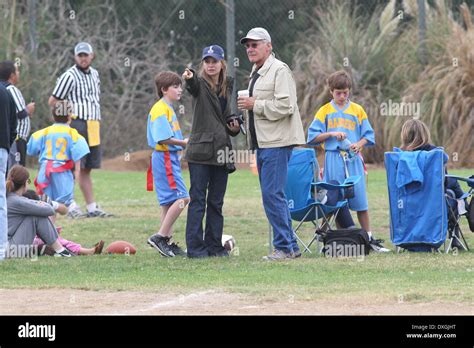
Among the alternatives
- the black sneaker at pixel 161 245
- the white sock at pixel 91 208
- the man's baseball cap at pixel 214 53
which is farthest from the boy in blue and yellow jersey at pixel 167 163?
the white sock at pixel 91 208

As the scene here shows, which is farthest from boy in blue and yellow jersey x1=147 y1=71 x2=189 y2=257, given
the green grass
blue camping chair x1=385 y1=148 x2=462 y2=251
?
blue camping chair x1=385 y1=148 x2=462 y2=251

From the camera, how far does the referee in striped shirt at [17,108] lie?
12992mm

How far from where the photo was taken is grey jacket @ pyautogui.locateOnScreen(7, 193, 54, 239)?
12227 mm

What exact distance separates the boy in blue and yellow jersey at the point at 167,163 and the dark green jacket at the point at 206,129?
1.64 ft

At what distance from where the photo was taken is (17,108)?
13.8 metres

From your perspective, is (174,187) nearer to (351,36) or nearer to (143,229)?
(143,229)

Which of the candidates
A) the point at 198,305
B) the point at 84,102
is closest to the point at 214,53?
the point at 198,305

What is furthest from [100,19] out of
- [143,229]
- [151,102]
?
[143,229]

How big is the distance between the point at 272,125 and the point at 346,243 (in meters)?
1.43

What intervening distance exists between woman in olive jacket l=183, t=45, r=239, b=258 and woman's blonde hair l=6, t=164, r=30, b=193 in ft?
5.50

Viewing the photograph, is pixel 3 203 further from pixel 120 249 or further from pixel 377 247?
pixel 377 247

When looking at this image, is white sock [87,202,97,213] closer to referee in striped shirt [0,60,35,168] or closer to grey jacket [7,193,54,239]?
referee in striped shirt [0,60,35,168]
